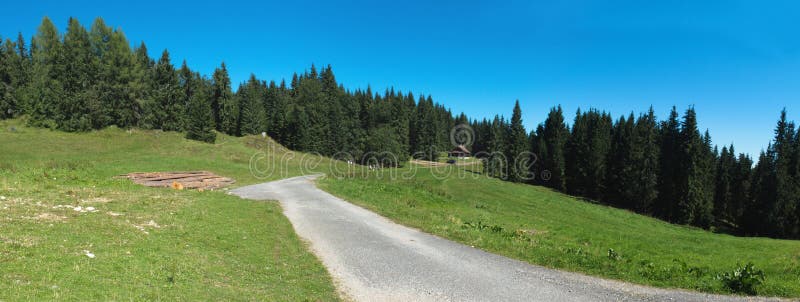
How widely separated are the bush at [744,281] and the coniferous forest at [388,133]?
201 feet

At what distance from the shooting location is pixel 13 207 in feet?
42.9

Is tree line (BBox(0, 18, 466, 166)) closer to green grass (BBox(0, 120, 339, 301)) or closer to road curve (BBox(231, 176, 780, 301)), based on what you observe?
green grass (BBox(0, 120, 339, 301))

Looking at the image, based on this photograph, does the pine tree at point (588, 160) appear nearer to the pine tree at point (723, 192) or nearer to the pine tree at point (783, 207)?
the pine tree at point (723, 192)

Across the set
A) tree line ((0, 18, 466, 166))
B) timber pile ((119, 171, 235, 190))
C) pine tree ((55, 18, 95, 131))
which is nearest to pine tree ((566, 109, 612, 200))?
tree line ((0, 18, 466, 166))

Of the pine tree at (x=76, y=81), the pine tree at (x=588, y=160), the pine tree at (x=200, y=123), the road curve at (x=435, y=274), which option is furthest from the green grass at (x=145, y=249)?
the pine tree at (x=588, y=160)

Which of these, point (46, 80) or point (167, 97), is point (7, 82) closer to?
point (46, 80)

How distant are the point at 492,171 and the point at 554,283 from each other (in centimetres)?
7867

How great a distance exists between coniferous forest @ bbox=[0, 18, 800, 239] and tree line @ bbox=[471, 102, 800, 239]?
0.24 meters

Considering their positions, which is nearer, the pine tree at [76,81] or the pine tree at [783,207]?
the pine tree at [783,207]

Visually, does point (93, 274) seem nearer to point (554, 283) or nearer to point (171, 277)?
point (171, 277)

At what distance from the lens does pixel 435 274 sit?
36.6 ft

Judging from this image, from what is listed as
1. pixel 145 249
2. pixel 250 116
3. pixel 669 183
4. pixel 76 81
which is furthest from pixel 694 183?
pixel 76 81

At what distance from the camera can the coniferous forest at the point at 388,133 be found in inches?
2356

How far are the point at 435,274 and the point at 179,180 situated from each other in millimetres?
30421
